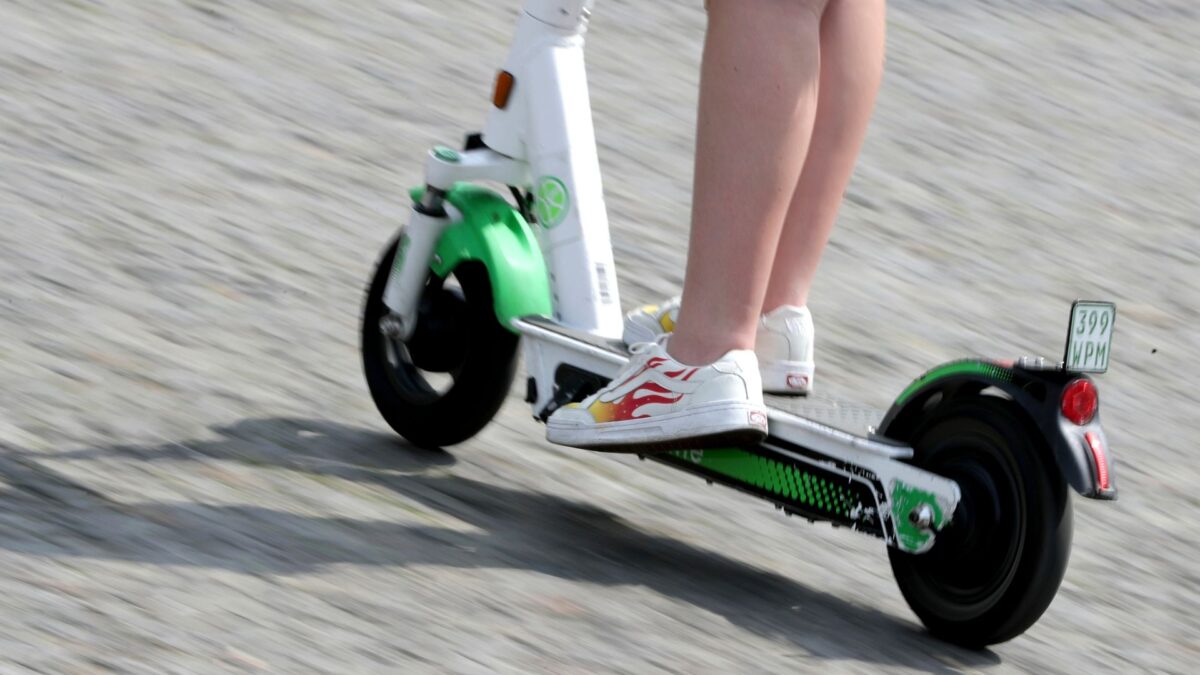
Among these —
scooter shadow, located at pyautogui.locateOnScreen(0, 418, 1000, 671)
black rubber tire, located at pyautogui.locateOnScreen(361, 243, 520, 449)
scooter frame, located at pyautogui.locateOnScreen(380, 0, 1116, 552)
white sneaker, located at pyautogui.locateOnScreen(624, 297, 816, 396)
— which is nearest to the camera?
scooter shadow, located at pyautogui.locateOnScreen(0, 418, 1000, 671)

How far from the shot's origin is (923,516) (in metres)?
2.87

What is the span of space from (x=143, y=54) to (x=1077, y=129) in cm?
321

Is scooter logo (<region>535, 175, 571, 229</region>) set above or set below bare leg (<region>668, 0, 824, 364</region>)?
below

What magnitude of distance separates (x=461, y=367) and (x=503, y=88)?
1.70 ft

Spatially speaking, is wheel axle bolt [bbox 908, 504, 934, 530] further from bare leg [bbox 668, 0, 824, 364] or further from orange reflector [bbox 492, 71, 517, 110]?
Answer: orange reflector [bbox 492, 71, 517, 110]

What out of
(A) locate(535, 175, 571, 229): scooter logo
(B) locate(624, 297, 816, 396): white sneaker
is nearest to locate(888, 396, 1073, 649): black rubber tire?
(B) locate(624, 297, 816, 396): white sneaker

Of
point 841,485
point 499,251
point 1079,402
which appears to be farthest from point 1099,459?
point 499,251

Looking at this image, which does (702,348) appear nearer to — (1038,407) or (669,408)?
(669,408)

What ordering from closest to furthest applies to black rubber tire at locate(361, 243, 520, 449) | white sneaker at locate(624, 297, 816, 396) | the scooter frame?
the scooter frame < white sneaker at locate(624, 297, 816, 396) < black rubber tire at locate(361, 243, 520, 449)

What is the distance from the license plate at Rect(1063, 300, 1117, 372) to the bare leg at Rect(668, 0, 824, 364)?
1.56 feet

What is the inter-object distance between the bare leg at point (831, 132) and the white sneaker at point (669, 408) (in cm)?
29

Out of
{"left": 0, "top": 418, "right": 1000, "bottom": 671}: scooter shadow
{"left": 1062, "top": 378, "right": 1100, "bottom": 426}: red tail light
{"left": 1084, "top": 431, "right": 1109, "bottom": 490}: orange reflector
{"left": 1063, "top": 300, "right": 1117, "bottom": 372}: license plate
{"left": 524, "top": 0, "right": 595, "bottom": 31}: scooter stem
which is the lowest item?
{"left": 0, "top": 418, "right": 1000, "bottom": 671}: scooter shadow

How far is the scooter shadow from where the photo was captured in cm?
282

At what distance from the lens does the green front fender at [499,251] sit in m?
3.30
